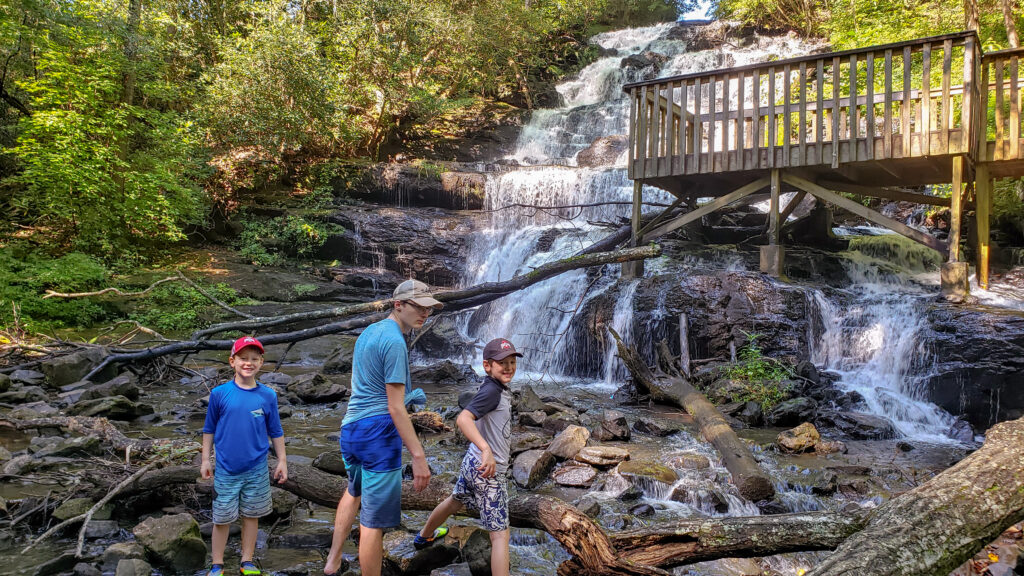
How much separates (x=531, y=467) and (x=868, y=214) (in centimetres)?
786

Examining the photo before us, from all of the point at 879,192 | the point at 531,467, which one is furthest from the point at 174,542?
the point at 879,192

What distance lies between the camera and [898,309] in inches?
366

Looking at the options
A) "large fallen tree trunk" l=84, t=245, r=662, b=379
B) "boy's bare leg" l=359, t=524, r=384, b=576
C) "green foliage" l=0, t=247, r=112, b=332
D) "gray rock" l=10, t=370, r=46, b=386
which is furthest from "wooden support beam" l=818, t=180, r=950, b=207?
"green foliage" l=0, t=247, r=112, b=332

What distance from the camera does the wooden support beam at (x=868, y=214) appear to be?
959cm

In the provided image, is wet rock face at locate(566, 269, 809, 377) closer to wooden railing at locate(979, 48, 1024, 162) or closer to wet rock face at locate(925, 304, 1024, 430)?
wet rock face at locate(925, 304, 1024, 430)

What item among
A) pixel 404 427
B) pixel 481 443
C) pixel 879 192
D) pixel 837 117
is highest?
pixel 837 117

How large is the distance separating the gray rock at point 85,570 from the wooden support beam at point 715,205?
9900mm

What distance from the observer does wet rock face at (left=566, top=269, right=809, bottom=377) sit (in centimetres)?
982

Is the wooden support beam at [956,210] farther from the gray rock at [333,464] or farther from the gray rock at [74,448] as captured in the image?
the gray rock at [74,448]

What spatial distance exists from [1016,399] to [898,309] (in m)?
2.14

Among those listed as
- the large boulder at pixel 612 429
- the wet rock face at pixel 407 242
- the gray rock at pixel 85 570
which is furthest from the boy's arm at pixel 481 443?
the wet rock face at pixel 407 242

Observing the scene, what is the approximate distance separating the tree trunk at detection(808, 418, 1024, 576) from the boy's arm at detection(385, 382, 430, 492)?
190 centimetres

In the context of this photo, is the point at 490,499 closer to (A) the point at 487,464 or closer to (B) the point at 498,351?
(A) the point at 487,464

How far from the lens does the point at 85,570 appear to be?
3.45 metres
